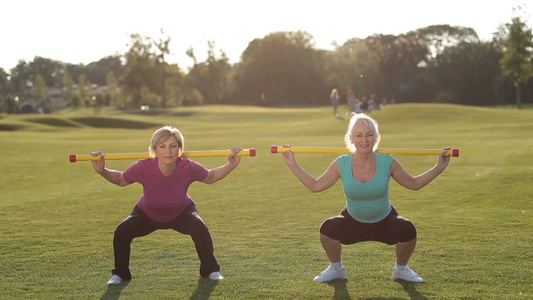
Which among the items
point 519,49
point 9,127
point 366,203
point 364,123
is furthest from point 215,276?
point 519,49

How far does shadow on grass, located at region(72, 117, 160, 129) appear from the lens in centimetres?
5656

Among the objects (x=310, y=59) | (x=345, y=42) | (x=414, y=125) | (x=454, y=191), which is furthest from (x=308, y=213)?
(x=345, y=42)

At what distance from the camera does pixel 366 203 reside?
22.3 ft

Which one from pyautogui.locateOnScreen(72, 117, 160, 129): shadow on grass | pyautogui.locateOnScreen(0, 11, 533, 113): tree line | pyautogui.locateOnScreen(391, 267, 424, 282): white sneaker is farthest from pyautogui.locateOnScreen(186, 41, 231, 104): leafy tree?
pyautogui.locateOnScreen(391, 267, 424, 282): white sneaker

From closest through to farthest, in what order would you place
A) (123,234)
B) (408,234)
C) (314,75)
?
(408,234) < (123,234) < (314,75)

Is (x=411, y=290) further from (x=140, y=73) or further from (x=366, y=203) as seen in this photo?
(x=140, y=73)

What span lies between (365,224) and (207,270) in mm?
1695

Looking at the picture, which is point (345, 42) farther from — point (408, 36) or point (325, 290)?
point (325, 290)

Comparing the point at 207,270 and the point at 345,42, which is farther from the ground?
the point at 345,42

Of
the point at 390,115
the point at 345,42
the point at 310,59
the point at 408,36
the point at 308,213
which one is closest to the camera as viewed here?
the point at 308,213

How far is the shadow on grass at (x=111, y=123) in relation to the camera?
186 ft

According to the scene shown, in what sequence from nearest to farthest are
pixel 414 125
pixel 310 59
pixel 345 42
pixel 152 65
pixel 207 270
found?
pixel 207 270 → pixel 414 125 → pixel 152 65 → pixel 310 59 → pixel 345 42

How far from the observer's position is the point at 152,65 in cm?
9656

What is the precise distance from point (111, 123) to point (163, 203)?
174ft
